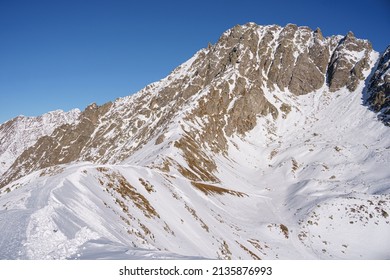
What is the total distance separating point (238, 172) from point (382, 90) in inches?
3227

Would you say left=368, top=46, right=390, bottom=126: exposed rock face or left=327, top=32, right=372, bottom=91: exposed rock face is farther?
left=327, top=32, right=372, bottom=91: exposed rock face

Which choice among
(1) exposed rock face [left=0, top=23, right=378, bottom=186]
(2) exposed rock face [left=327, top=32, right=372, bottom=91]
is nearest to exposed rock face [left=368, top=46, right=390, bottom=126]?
(2) exposed rock face [left=327, top=32, right=372, bottom=91]

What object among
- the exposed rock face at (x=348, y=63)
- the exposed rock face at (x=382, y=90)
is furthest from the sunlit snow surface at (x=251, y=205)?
the exposed rock face at (x=348, y=63)

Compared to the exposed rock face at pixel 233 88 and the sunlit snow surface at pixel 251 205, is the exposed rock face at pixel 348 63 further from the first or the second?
the sunlit snow surface at pixel 251 205

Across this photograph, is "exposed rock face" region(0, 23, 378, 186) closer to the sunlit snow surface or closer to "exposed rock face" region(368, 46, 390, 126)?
"exposed rock face" region(368, 46, 390, 126)

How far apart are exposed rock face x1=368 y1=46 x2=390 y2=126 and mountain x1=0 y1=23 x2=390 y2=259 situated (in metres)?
0.74

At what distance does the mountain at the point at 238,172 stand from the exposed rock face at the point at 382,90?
74 centimetres

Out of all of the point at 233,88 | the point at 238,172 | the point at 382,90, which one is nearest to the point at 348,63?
the point at 382,90

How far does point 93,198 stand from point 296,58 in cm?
18113

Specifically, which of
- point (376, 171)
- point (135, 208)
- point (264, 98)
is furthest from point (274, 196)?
point (264, 98)

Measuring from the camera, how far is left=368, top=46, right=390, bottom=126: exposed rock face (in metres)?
133

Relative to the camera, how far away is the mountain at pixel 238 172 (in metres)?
21.8
